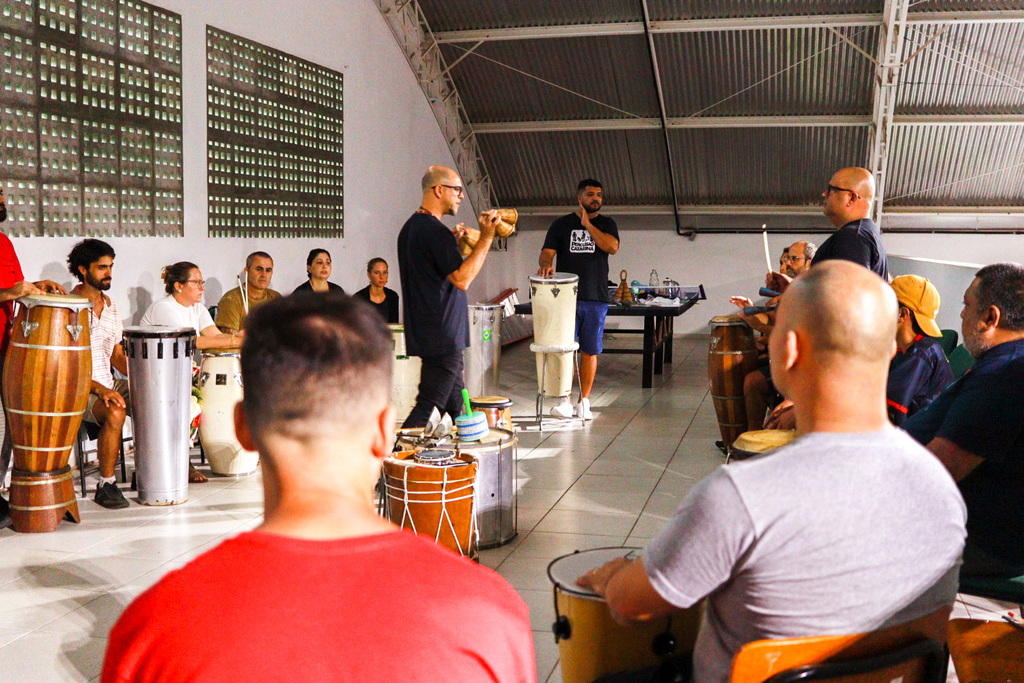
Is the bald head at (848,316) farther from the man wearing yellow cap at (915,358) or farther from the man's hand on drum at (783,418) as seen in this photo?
the man's hand on drum at (783,418)

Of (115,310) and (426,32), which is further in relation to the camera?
(426,32)

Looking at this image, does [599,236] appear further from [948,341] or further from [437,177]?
[948,341]

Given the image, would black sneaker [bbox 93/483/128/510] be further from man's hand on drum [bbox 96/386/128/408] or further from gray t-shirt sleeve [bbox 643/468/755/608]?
gray t-shirt sleeve [bbox 643/468/755/608]

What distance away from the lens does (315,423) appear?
1.12 metres

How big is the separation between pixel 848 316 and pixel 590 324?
18.2 feet

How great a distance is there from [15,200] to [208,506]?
1.88m

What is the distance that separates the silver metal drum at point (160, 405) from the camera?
14.8 ft

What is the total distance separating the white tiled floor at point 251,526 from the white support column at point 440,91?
16.5 feet

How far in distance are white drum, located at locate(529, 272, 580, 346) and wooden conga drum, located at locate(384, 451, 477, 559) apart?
3.05 m

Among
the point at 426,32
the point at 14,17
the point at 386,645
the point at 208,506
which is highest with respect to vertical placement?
the point at 426,32

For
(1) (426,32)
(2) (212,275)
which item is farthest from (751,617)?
(1) (426,32)

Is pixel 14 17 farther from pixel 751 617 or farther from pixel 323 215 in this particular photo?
pixel 751 617

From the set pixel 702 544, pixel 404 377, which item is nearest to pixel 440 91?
pixel 404 377

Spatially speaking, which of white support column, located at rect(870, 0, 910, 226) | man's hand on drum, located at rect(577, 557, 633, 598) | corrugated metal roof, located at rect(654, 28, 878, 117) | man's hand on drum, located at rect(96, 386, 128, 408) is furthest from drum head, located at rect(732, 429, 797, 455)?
corrugated metal roof, located at rect(654, 28, 878, 117)
